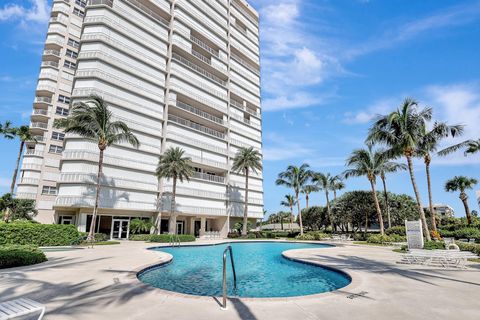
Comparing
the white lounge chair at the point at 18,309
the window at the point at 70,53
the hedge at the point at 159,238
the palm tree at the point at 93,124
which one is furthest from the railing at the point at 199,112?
the white lounge chair at the point at 18,309

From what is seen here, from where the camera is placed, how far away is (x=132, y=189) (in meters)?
35.5

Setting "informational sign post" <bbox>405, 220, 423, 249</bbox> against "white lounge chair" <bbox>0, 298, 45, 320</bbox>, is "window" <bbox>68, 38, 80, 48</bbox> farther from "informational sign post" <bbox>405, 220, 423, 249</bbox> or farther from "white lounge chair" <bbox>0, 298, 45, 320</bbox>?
"informational sign post" <bbox>405, 220, 423, 249</bbox>

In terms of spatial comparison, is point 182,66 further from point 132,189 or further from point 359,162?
point 359,162

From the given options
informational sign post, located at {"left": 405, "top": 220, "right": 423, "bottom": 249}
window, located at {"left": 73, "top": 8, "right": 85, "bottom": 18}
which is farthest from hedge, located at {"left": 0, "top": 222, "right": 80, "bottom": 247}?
window, located at {"left": 73, "top": 8, "right": 85, "bottom": 18}

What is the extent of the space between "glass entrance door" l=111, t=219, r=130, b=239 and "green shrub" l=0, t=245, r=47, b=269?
2315 centimetres

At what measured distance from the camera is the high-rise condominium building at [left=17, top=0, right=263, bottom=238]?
33.9 m

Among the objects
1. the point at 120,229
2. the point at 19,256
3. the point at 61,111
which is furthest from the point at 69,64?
the point at 19,256

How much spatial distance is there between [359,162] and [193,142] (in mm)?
25795

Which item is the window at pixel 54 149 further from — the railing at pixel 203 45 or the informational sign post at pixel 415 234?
the informational sign post at pixel 415 234

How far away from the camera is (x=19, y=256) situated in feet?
37.8

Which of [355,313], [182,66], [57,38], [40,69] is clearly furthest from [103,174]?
[355,313]

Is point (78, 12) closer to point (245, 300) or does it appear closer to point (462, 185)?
point (245, 300)

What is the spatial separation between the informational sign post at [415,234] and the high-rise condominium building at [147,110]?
2852 centimetres

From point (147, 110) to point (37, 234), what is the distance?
2203 centimetres
